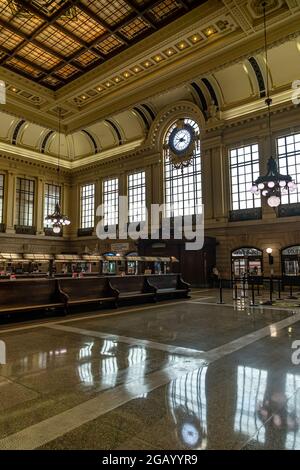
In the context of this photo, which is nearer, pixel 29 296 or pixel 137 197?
pixel 29 296

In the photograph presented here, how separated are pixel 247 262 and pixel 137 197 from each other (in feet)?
28.7

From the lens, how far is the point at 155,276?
11117mm

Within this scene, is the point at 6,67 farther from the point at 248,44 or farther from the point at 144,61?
the point at 248,44

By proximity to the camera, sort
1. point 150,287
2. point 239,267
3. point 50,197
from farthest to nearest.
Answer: point 50,197 < point 239,267 < point 150,287

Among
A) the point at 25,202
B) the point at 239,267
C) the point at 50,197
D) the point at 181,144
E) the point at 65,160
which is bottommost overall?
the point at 239,267

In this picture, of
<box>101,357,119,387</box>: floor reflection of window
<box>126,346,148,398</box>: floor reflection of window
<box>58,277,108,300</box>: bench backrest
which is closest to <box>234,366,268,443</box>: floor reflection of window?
<box>126,346,148,398</box>: floor reflection of window

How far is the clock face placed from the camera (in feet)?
61.7

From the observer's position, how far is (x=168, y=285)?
11719 millimetres

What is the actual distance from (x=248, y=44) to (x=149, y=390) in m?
10.2

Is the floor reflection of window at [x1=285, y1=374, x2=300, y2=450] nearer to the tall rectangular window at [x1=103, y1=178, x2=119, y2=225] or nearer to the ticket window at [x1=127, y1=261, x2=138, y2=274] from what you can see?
the ticket window at [x1=127, y1=261, x2=138, y2=274]

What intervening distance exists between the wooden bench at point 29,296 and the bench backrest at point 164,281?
3843 mm

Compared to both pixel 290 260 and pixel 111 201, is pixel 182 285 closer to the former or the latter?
pixel 290 260

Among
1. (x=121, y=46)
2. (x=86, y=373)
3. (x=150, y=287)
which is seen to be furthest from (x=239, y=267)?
(x=86, y=373)

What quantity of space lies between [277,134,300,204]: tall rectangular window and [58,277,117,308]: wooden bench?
10496 mm
